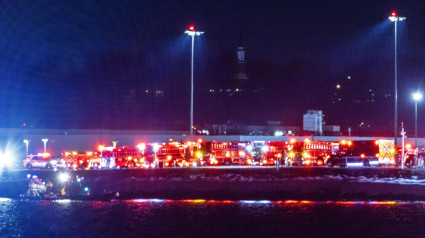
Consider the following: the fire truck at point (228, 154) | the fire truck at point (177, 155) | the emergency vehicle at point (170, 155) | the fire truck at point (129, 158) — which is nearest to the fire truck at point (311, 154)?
the fire truck at point (228, 154)

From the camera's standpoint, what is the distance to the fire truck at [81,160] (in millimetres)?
39812

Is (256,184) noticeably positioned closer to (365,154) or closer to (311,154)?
(311,154)

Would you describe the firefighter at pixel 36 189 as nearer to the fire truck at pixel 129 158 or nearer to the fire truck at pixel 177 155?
the fire truck at pixel 129 158

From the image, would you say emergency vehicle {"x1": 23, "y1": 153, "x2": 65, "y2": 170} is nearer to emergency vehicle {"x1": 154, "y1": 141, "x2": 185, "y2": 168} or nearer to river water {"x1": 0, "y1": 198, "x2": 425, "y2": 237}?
emergency vehicle {"x1": 154, "y1": 141, "x2": 185, "y2": 168}

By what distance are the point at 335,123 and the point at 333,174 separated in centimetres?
5309

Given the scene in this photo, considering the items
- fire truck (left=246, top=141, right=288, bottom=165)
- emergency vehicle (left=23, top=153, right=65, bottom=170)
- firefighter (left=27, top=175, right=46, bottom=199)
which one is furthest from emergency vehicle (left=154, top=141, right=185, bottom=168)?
firefighter (left=27, top=175, right=46, bottom=199)

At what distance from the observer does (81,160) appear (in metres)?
39.9

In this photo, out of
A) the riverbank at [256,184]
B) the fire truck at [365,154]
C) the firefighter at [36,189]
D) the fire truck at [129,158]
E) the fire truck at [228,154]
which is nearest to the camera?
the firefighter at [36,189]

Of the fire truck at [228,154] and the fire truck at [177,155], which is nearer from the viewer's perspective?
the fire truck at [177,155]

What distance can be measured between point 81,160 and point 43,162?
301 centimetres

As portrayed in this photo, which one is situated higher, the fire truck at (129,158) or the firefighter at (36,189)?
the fire truck at (129,158)

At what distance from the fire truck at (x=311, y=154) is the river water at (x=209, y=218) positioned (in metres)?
12.9

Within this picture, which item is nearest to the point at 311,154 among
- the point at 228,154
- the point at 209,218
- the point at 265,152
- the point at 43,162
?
the point at 265,152

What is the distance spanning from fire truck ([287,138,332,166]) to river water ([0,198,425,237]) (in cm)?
1286
